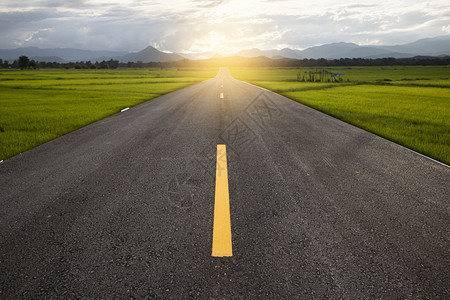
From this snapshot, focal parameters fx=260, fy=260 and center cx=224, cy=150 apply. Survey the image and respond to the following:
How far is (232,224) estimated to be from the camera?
2.62m

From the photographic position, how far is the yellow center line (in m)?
2.26

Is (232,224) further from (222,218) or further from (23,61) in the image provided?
(23,61)

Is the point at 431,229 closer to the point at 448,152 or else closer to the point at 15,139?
the point at 448,152

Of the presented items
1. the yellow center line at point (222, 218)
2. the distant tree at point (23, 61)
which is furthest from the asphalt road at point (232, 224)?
the distant tree at point (23, 61)

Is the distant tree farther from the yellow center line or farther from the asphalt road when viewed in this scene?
the yellow center line

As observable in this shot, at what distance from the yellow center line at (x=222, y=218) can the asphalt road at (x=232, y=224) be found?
68 mm

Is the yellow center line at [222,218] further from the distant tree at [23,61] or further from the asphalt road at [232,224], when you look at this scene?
the distant tree at [23,61]

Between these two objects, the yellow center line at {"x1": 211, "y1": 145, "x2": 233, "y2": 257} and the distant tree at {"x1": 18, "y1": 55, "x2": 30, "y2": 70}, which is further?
the distant tree at {"x1": 18, "y1": 55, "x2": 30, "y2": 70}

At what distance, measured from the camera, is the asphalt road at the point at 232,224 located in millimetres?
1910

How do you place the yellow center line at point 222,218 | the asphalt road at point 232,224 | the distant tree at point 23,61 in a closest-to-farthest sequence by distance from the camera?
the asphalt road at point 232,224 < the yellow center line at point 222,218 < the distant tree at point 23,61

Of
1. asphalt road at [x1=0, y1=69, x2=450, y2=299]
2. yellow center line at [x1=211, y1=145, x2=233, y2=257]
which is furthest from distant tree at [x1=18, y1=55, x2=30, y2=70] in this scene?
yellow center line at [x1=211, y1=145, x2=233, y2=257]

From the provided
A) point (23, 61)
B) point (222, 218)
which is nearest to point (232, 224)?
point (222, 218)

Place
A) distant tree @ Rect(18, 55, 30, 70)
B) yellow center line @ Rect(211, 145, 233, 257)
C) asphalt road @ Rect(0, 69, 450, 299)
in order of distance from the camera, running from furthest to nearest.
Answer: distant tree @ Rect(18, 55, 30, 70) < yellow center line @ Rect(211, 145, 233, 257) < asphalt road @ Rect(0, 69, 450, 299)

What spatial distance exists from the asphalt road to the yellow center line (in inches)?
2.7
